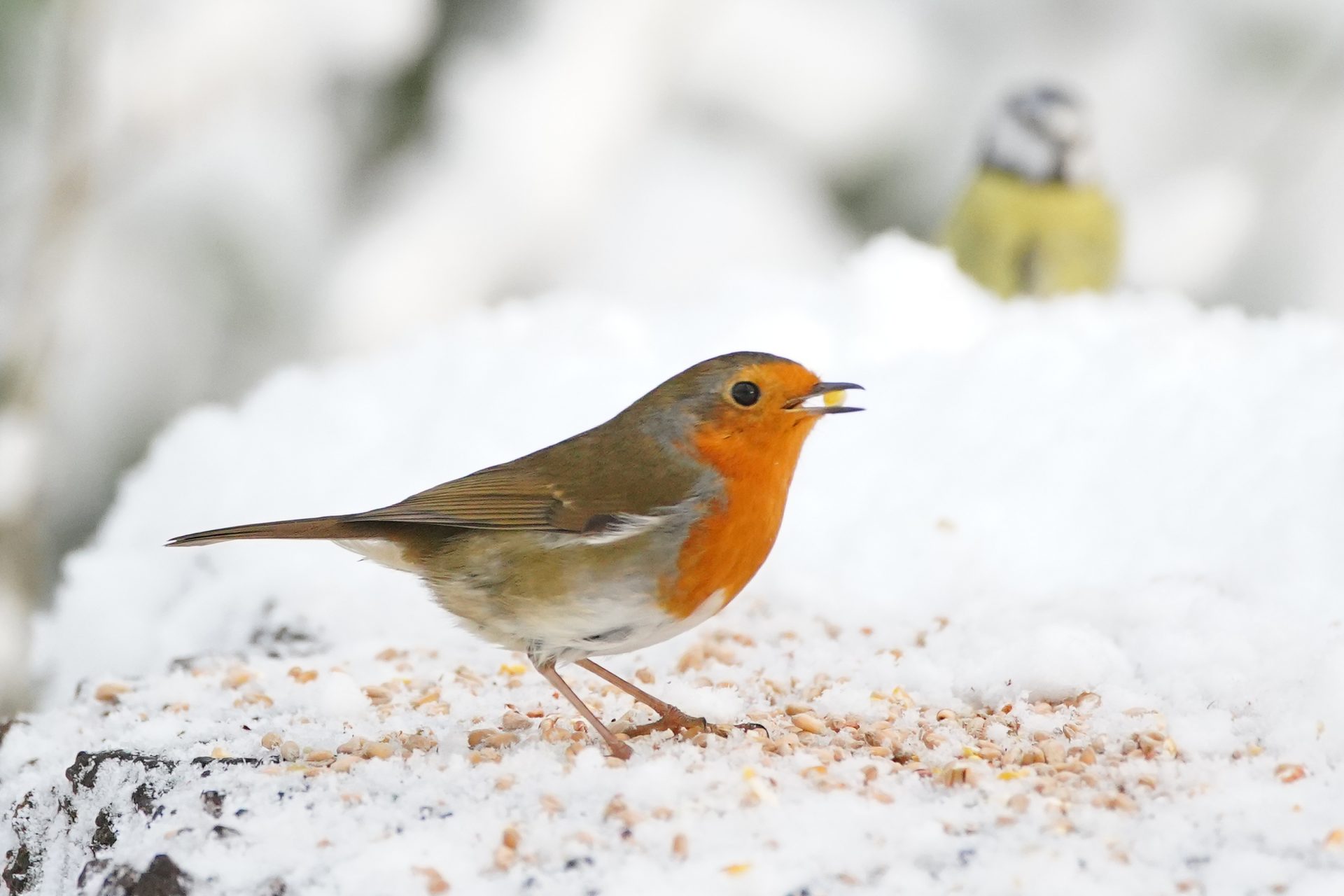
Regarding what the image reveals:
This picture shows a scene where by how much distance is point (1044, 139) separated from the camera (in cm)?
688

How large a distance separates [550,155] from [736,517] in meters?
4.75

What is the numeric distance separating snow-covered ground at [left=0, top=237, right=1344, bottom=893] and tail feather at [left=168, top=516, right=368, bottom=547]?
0.35 m

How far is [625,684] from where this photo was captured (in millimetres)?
2980

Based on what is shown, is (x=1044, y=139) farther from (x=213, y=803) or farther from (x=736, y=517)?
(x=213, y=803)

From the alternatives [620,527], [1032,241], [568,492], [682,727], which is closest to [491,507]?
[568,492]

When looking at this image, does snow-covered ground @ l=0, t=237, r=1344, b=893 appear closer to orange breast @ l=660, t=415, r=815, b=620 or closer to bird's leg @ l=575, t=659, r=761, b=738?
bird's leg @ l=575, t=659, r=761, b=738

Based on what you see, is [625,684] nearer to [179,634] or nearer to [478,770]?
[478,770]

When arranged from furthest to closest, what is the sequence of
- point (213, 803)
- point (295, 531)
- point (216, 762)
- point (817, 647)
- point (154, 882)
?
point (817, 647)
point (295, 531)
point (216, 762)
point (213, 803)
point (154, 882)

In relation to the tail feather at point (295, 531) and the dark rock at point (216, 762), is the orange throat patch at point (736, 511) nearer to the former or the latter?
the tail feather at point (295, 531)

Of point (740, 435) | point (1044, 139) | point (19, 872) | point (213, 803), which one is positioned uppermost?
point (1044, 139)

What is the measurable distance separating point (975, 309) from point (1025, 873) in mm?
3112

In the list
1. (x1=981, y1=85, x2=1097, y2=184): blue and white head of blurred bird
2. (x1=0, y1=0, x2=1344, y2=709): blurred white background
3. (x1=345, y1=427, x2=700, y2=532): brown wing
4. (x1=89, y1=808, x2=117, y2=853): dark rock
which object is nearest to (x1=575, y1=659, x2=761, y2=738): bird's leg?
(x1=345, y1=427, x2=700, y2=532): brown wing

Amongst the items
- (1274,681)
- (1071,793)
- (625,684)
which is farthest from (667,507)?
(1274,681)

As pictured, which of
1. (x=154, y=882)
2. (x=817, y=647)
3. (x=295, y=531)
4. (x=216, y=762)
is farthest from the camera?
(x=817, y=647)
